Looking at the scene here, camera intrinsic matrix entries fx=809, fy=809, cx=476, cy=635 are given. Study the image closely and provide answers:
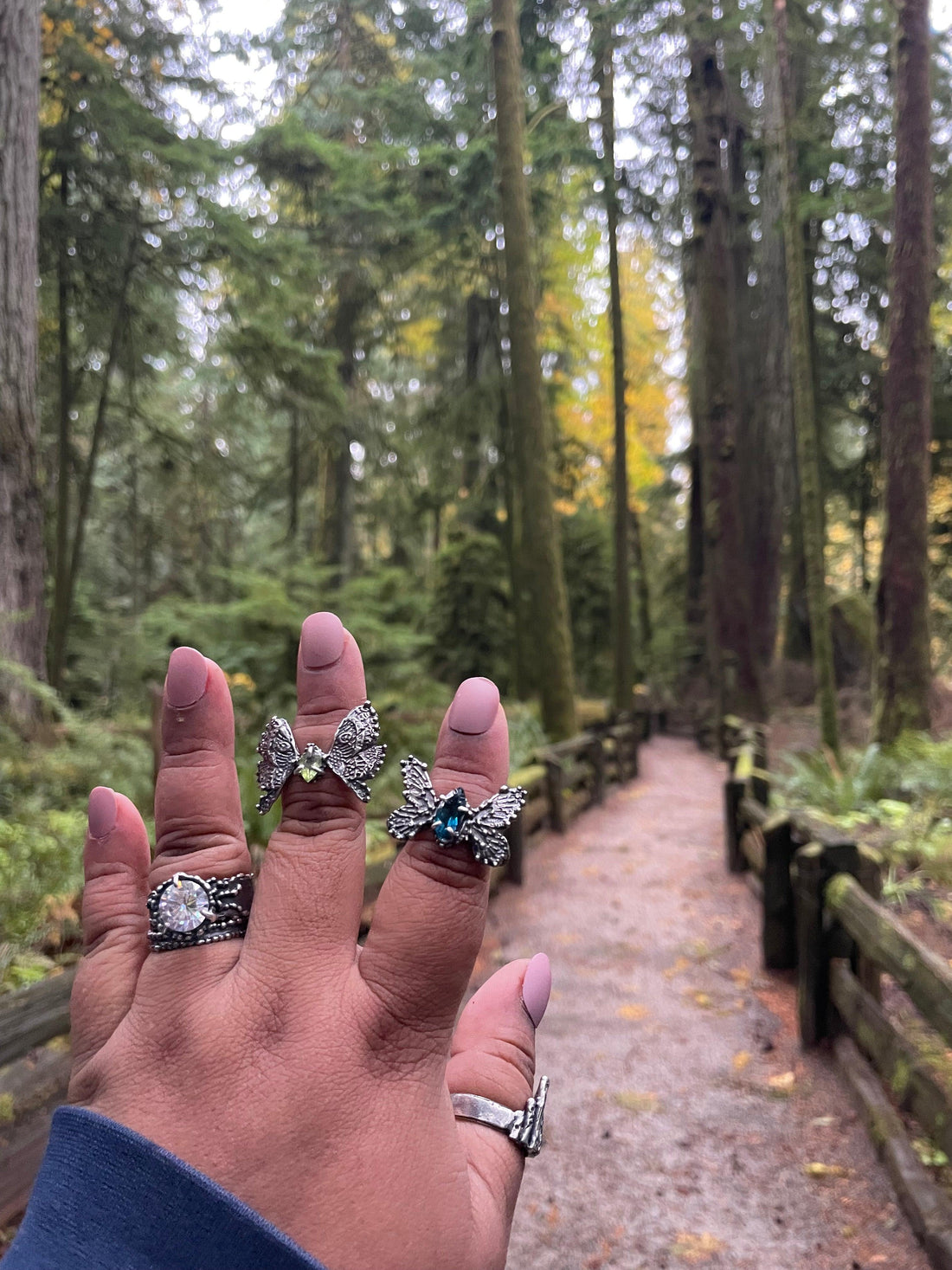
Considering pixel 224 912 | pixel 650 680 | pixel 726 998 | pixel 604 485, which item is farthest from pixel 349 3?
pixel 650 680

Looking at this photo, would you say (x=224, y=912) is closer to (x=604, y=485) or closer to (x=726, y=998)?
(x=726, y=998)

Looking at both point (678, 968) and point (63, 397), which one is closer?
point (678, 968)

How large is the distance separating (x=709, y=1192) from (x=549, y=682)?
24.4 feet

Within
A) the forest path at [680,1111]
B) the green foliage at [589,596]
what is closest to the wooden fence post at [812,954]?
the forest path at [680,1111]

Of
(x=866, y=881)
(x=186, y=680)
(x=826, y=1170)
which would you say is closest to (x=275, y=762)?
(x=186, y=680)

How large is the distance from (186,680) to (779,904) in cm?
486

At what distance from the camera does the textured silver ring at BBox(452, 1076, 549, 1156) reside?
1218 millimetres

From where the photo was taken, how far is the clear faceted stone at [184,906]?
1049 mm

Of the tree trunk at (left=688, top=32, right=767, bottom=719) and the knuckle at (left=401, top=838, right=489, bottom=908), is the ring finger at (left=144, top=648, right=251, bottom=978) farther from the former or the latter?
the tree trunk at (left=688, top=32, right=767, bottom=719)

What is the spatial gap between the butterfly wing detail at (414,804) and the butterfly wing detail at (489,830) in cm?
5

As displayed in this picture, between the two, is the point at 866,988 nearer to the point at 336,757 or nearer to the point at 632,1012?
the point at 632,1012

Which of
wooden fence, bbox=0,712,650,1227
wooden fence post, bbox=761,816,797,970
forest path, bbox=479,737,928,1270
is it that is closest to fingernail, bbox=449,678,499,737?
wooden fence, bbox=0,712,650,1227

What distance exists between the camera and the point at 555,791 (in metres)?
9.16

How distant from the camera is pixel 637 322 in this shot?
23203 mm
